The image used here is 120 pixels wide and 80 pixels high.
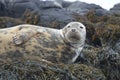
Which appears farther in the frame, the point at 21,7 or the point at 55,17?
the point at 21,7

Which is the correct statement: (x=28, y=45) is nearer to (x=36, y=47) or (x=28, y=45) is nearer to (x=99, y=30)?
(x=36, y=47)

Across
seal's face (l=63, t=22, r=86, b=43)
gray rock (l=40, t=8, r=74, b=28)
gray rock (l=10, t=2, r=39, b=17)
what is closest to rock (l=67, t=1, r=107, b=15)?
gray rock (l=10, t=2, r=39, b=17)

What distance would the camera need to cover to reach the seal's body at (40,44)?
25.2 feet

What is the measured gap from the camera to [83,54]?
8.45 m

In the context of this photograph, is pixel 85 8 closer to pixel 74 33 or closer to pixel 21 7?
pixel 21 7

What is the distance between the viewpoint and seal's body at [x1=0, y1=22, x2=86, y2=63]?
767 centimetres

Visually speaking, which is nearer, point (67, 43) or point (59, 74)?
point (59, 74)

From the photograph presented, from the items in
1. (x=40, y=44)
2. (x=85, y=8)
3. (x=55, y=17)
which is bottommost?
(x=85, y=8)

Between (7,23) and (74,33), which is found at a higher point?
(74,33)

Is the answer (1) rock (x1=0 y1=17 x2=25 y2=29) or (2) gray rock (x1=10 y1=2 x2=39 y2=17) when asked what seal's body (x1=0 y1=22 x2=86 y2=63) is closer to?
(1) rock (x1=0 y1=17 x2=25 y2=29)

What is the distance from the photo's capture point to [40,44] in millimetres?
7875

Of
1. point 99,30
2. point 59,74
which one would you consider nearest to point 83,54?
point 59,74

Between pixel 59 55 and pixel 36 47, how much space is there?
0.41 meters

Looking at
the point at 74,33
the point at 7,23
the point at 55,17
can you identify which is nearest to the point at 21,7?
the point at 55,17
